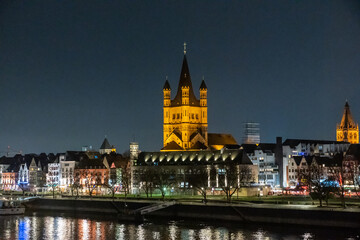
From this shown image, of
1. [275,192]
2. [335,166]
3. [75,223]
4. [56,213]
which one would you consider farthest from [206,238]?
[335,166]

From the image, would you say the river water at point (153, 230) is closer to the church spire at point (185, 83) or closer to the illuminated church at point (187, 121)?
the illuminated church at point (187, 121)

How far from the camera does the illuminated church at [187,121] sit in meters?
190

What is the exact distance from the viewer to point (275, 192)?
470 ft

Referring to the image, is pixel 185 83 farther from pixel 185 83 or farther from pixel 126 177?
pixel 126 177

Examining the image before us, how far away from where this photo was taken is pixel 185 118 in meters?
193

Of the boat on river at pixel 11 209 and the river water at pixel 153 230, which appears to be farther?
the boat on river at pixel 11 209

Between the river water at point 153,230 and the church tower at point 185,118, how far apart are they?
79637 mm

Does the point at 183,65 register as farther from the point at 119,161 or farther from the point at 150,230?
the point at 150,230

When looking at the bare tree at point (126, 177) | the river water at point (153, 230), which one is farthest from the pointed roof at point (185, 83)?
the river water at point (153, 230)

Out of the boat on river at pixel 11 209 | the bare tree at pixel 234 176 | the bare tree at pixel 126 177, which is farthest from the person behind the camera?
the bare tree at pixel 126 177

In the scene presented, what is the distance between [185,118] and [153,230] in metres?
99.5

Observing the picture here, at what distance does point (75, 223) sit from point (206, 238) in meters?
29.1

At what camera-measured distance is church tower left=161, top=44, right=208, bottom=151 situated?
190 metres

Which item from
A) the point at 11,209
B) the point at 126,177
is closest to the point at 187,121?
the point at 126,177
